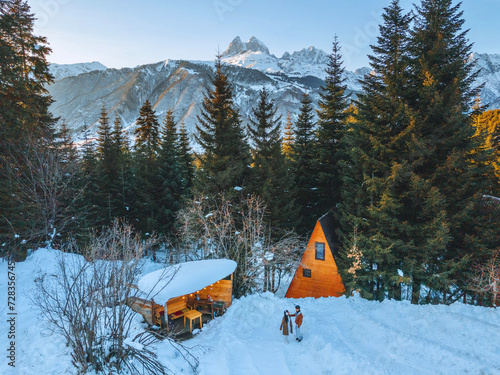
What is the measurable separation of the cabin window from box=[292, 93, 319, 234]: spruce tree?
3.80m

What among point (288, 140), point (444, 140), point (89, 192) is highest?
point (288, 140)

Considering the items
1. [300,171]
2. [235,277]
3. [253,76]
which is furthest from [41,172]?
[253,76]

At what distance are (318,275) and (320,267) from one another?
613 mm

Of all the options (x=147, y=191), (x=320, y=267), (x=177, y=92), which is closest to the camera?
(x=320, y=267)

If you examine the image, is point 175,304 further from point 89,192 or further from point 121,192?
point 121,192

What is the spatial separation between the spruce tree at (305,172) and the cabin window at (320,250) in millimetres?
3798

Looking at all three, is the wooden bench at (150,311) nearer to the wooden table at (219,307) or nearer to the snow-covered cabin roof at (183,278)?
the snow-covered cabin roof at (183,278)

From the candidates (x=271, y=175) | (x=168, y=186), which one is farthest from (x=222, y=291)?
(x=168, y=186)

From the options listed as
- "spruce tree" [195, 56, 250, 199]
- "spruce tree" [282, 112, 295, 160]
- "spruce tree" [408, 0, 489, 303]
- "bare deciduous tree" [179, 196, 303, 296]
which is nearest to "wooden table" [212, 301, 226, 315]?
"bare deciduous tree" [179, 196, 303, 296]

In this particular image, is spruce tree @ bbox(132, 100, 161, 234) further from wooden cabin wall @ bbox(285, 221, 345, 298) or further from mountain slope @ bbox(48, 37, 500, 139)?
mountain slope @ bbox(48, 37, 500, 139)

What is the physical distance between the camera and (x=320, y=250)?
57.8 feet

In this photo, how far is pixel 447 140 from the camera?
1292 cm

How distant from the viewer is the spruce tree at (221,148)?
18.5 m

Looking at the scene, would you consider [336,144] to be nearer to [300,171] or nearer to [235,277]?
[300,171]
